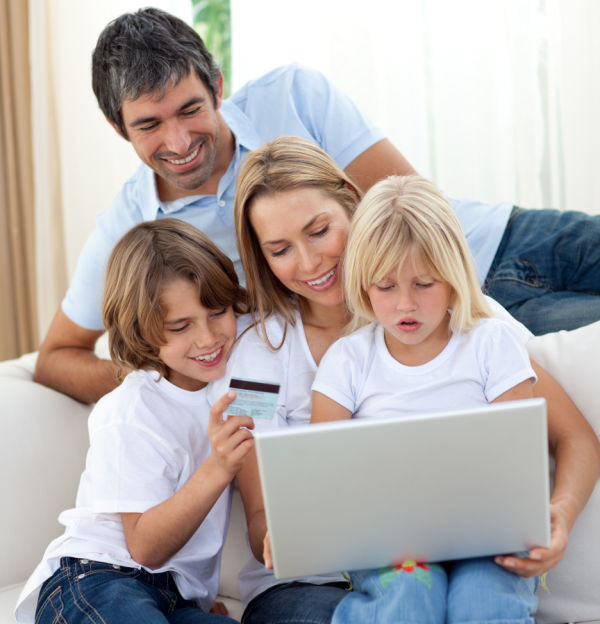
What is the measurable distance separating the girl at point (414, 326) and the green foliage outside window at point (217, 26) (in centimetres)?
171

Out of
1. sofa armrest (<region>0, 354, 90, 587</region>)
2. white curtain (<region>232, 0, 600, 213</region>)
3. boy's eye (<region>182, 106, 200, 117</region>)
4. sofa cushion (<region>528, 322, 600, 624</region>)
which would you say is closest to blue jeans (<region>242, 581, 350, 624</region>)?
sofa cushion (<region>528, 322, 600, 624</region>)

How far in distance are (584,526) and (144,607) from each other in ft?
2.41

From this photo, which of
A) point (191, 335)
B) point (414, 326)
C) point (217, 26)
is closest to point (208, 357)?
point (191, 335)

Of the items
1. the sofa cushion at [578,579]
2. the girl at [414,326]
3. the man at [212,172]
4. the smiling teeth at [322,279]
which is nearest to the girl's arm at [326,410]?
the girl at [414,326]

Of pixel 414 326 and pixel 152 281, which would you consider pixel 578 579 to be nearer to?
pixel 414 326

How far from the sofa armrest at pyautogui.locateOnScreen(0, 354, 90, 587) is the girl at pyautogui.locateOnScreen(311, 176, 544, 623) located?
2.27ft

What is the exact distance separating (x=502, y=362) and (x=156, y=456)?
2.07 feet

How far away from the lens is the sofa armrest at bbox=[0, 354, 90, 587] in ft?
5.55

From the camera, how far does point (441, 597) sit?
114 cm

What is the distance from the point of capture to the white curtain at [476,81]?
240cm

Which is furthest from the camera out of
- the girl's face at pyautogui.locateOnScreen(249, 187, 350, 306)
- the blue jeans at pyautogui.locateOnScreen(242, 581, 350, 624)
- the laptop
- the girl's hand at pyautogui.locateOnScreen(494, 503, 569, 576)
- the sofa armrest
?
the sofa armrest

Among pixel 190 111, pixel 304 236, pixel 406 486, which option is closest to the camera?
pixel 406 486

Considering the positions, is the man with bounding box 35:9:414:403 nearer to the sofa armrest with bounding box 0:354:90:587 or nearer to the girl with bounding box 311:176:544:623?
the sofa armrest with bounding box 0:354:90:587

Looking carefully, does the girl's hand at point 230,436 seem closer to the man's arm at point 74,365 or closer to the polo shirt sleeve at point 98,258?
the man's arm at point 74,365
